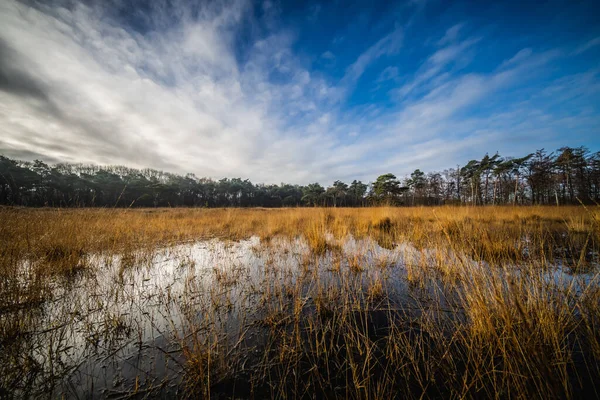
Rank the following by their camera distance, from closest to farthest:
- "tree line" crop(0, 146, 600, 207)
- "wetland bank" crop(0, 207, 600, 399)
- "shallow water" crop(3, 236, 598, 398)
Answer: "wetland bank" crop(0, 207, 600, 399) → "shallow water" crop(3, 236, 598, 398) → "tree line" crop(0, 146, 600, 207)

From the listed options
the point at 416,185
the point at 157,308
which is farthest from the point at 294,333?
the point at 416,185

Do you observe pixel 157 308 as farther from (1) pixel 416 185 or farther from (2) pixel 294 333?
(1) pixel 416 185

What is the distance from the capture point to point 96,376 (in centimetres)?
117

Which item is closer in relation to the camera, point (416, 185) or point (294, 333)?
point (294, 333)

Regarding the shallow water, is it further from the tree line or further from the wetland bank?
the tree line

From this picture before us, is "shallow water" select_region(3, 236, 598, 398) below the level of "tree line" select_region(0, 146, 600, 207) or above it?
below

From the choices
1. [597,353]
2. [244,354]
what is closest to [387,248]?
[597,353]

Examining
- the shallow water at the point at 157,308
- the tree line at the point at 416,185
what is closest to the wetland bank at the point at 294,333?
the shallow water at the point at 157,308

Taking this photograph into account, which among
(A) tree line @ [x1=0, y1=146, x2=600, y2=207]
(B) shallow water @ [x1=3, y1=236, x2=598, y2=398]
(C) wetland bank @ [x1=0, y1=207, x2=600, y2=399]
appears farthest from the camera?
(A) tree line @ [x1=0, y1=146, x2=600, y2=207]

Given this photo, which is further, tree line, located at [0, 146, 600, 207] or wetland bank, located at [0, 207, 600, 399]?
tree line, located at [0, 146, 600, 207]

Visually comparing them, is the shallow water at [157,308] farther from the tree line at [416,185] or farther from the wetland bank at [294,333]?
the tree line at [416,185]

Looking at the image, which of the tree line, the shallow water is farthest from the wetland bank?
the tree line

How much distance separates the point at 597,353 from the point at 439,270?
58.2 inches

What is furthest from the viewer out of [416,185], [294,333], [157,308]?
[416,185]
